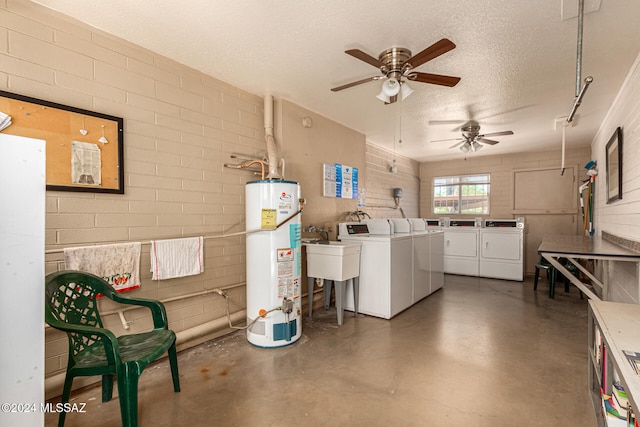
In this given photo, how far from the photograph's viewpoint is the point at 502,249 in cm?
563

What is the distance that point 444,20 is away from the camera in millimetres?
2107

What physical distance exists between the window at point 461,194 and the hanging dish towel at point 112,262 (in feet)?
21.7

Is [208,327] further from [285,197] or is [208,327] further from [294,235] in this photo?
[285,197]

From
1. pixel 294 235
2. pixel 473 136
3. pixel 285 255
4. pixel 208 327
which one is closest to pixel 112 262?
pixel 208 327

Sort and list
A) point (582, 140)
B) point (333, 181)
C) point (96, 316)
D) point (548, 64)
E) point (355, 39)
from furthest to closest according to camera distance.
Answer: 1. point (582, 140)
2. point (333, 181)
3. point (548, 64)
4. point (355, 39)
5. point (96, 316)

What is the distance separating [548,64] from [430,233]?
246 cm

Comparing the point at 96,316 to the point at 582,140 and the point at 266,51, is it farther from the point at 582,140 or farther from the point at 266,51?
the point at 582,140

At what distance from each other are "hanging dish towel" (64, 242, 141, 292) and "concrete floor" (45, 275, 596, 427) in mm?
743

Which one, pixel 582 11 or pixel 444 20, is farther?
pixel 444 20

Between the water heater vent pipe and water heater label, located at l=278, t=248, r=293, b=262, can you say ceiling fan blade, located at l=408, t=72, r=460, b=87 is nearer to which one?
the water heater vent pipe

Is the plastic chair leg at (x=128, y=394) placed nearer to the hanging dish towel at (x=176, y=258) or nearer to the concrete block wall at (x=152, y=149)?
the concrete block wall at (x=152, y=149)

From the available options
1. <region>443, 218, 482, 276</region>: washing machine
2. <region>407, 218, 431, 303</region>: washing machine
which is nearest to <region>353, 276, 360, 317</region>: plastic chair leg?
<region>407, 218, 431, 303</region>: washing machine

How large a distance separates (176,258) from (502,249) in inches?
216

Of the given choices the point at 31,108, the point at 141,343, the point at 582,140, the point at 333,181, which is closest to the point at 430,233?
the point at 333,181
